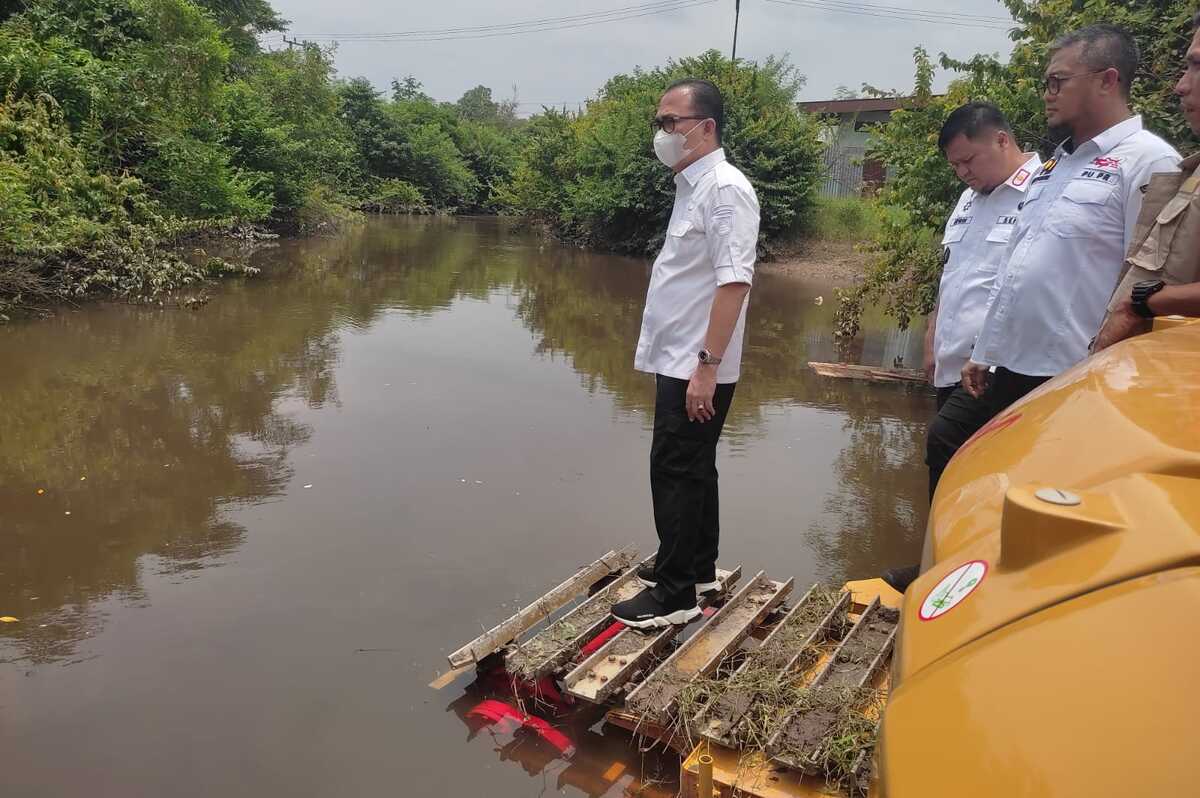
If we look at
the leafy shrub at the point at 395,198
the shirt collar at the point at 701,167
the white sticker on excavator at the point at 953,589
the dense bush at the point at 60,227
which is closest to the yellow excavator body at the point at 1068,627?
the white sticker on excavator at the point at 953,589

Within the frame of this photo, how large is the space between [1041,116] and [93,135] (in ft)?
34.8

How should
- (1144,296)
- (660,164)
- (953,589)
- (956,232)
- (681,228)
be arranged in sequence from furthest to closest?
1. (660,164)
2. (956,232)
3. (681,228)
4. (1144,296)
5. (953,589)

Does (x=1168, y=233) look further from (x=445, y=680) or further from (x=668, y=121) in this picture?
(x=445, y=680)

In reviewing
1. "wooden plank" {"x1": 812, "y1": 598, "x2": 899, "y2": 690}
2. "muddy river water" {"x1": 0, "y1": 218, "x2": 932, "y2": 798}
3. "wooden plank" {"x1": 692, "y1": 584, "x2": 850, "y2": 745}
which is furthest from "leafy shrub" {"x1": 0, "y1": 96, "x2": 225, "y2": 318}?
"wooden plank" {"x1": 812, "y1": 598, "x2": 899, "y2": 690}

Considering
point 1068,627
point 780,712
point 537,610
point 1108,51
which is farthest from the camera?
point 537,610

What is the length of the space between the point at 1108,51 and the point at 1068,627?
93.9 inches

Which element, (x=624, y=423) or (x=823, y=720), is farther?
(x=624, y=423)

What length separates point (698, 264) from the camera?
10.1ft

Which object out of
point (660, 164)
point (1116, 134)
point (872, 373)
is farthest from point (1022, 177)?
point (660, 164)

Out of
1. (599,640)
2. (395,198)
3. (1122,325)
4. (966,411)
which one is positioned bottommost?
(599,640)

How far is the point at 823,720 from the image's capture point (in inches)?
96.7

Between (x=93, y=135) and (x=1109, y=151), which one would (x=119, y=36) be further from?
(x=1109, y=151)

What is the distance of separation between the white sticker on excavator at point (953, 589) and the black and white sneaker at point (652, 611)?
6.03ft

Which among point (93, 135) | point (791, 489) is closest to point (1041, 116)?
point (791, 489)
